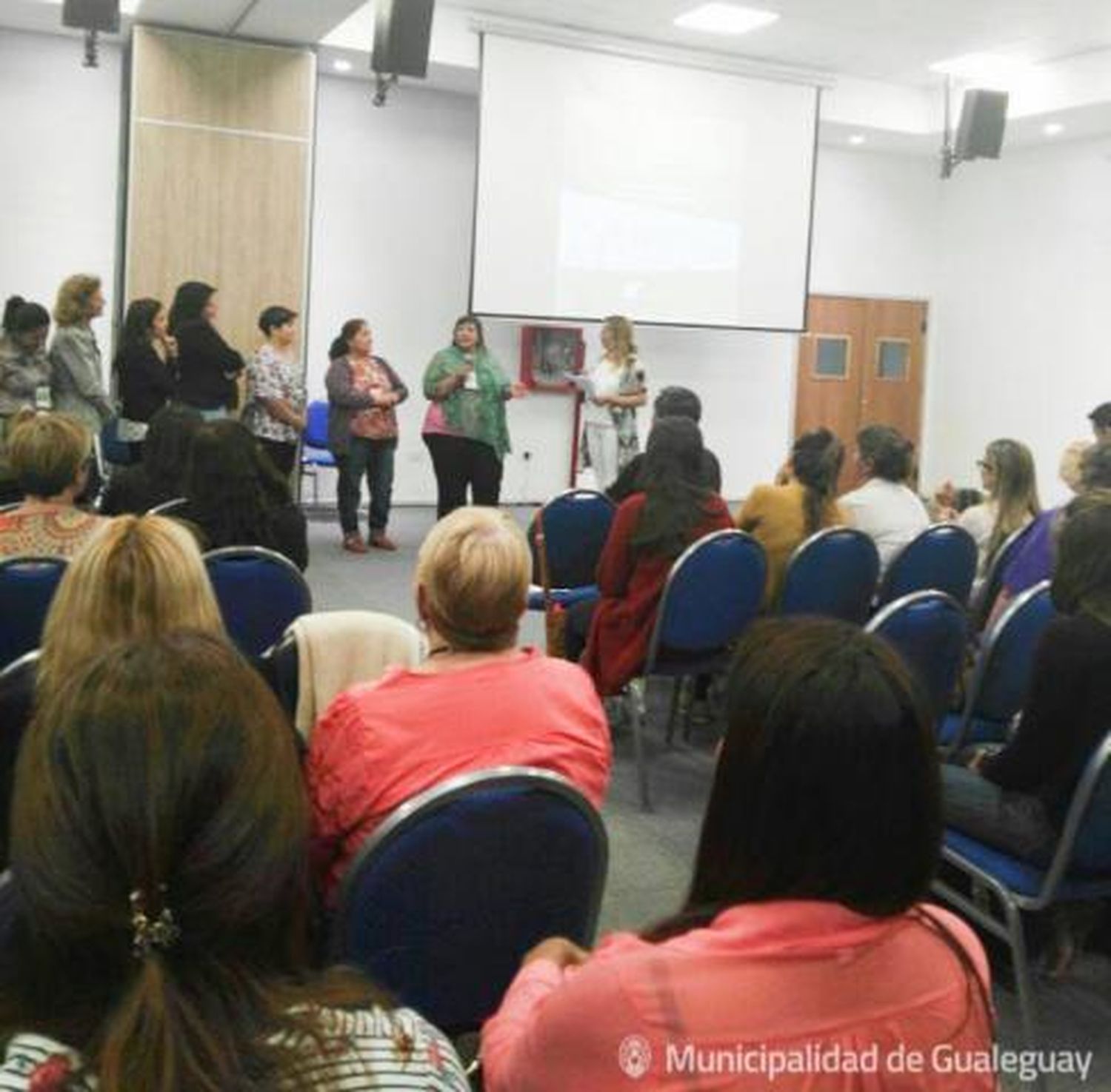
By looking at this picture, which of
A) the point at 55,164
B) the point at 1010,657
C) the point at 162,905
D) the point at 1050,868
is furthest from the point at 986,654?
the point at 55,164

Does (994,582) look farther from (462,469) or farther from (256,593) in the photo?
(462,469)

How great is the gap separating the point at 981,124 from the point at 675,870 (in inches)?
281

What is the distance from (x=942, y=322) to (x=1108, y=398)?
6.79 ft

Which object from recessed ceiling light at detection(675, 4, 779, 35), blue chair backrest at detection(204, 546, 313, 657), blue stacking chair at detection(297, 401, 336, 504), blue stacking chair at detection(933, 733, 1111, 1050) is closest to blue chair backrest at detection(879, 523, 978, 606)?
blue stacking chair at detection(933, 733, 1111, 1050)

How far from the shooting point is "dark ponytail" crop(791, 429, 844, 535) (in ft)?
15.0

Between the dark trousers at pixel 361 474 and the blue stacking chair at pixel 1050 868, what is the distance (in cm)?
570

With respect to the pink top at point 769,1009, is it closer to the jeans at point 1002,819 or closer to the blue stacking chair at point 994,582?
the jeans at point 1002,819

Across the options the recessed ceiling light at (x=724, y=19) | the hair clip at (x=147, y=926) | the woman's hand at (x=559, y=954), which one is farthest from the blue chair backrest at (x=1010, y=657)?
the recessed ceiling light at (x=724, y=19)

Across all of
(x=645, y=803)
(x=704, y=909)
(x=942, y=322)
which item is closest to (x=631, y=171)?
(x=942, y=322)

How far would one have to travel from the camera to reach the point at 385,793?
1.93 meters

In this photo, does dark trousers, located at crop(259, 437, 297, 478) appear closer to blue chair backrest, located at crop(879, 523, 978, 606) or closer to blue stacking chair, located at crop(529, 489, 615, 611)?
blue stacking chair, located at crop(529, 489, 615, 611)

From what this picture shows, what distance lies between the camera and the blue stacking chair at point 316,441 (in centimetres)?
908

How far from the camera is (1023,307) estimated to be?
11320 mm

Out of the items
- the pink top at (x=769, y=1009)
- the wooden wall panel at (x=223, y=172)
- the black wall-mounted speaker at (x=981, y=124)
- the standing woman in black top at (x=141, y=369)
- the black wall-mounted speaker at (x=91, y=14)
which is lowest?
the pink top at (x=769, y=1009)
